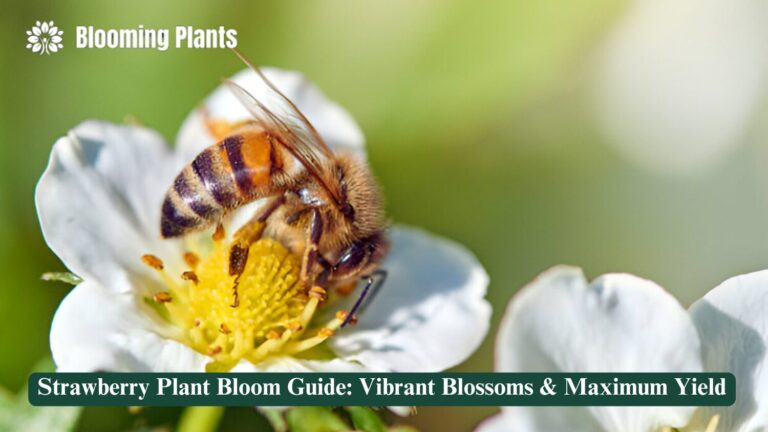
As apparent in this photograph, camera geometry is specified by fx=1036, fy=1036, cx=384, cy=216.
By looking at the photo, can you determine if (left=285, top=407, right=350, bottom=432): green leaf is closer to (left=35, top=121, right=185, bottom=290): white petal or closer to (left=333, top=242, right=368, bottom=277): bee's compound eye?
(left=333, top=242, right=368, bottom=277): bee's compound eye

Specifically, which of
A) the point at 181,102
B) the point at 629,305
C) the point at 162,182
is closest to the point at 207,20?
the point at 181,102

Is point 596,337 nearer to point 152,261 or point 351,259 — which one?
point 351,259

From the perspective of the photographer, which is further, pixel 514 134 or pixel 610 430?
pixel 514 134

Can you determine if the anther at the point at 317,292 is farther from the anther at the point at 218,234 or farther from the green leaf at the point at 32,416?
the green leaf at the point at 32,416

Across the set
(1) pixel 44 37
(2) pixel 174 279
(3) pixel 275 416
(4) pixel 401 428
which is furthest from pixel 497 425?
(1) pixel 44 37

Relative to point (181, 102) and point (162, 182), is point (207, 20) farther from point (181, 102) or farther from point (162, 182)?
point (162, 182)
